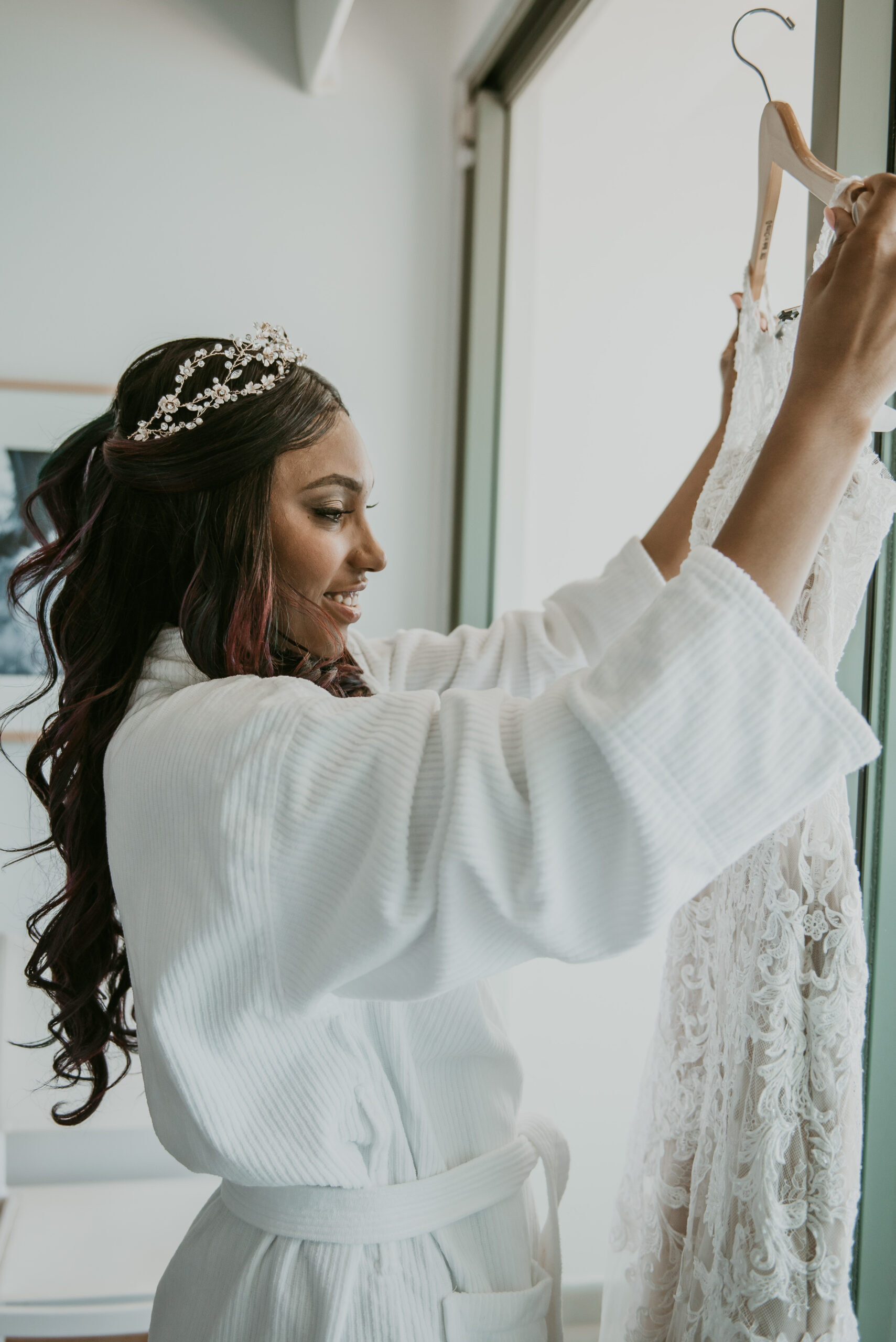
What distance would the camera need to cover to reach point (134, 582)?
2.98ft

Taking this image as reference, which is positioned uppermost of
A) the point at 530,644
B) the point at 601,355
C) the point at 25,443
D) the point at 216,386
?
the point at 601,355

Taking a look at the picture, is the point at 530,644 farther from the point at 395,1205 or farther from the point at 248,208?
the point at 248,208

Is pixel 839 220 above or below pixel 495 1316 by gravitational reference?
above

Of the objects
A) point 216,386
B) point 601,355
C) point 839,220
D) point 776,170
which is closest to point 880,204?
point 839,220

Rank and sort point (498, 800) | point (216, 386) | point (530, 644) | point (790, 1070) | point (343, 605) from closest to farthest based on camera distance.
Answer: point (498, 800)
point (790, 1070)
point (216, 386)
point (343, 605)
point (530, 644)

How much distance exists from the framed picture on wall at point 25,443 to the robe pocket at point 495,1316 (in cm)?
141

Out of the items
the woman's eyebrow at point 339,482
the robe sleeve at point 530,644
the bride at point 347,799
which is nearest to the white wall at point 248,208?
the robe sleeve at point 530,644

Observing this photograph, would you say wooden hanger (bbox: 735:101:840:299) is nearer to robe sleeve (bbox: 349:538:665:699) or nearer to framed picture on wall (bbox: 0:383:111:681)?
robe sleeve (bbox: 349:538:665:699)

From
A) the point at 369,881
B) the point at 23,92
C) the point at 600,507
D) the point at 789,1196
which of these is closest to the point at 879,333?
the point at 369,881

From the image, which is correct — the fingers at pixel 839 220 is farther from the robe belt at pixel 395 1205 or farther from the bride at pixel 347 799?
the robe belt at pixel 395 1205

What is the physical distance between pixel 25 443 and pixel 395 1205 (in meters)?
1.57

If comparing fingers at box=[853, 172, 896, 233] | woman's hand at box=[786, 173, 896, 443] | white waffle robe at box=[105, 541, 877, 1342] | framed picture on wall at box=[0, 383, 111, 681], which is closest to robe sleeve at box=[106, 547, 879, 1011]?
white waffle robe at box=[105, 541, 877, 1342]

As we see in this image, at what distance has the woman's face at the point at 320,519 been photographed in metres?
0.89

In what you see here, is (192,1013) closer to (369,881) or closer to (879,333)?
(369,881)
